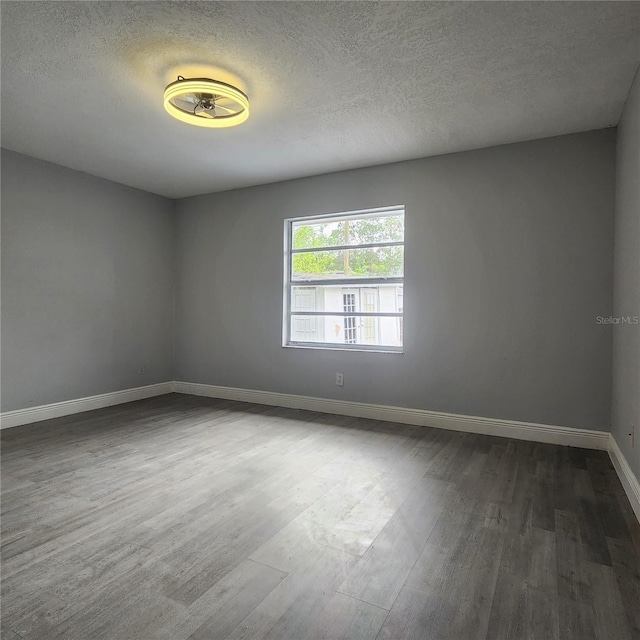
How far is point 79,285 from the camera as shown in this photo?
14.9 feet

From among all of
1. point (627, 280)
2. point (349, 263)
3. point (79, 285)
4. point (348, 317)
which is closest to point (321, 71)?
point (349, 263)

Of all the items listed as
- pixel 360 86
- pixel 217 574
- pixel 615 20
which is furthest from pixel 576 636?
pixel 360 86

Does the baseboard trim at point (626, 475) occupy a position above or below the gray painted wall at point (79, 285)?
below

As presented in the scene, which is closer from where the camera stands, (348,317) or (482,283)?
(482,283)

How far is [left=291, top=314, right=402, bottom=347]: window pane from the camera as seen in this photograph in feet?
14.2

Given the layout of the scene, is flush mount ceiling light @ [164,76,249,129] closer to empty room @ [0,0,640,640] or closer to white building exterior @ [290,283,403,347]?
empty room @ [0,0,640,640]

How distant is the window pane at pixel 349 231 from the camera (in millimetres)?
4309

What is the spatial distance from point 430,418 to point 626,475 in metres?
1.64

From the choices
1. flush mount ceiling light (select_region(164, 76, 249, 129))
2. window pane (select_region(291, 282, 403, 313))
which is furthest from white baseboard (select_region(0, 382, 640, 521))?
flush mount ceiling light (select_region(164, 76, 249, 129))

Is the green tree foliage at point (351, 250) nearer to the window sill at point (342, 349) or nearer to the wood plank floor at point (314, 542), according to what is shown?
the window sill at point (342, 349)

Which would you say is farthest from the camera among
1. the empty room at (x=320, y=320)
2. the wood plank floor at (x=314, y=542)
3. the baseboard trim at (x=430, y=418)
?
the baseboard trim at (x=430, y=418)

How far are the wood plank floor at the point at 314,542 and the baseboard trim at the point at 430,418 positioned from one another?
156mm

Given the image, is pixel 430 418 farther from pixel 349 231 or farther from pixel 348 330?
pixel 349 231

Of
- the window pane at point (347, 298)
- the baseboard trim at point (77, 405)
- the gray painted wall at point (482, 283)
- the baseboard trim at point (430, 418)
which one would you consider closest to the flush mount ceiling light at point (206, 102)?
the gray painted wall at point (482, 283)
